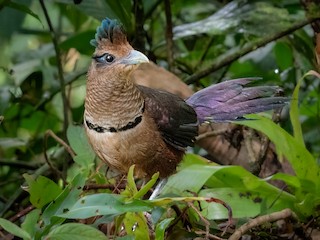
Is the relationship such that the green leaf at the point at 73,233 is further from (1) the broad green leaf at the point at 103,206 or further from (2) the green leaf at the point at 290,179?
(2) the green leaf at the point at 290,179

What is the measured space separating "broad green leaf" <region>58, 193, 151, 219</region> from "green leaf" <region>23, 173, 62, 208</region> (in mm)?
173

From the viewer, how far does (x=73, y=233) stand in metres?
1.23

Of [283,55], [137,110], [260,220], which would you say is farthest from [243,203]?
[283,55]

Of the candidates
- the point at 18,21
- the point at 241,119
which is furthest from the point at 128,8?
the point at 241,119

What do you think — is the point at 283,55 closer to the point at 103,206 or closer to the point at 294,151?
the point at 294,151

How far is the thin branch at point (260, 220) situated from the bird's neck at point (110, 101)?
32 centimetres

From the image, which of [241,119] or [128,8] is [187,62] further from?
[241,119]

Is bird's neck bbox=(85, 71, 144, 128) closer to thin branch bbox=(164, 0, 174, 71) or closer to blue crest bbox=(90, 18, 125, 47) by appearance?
blue crest bbox=(90, 18, 125, 47)

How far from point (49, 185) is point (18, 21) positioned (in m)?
0.96

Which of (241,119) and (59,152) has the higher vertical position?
(241,119)

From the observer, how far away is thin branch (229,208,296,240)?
159 centimetres

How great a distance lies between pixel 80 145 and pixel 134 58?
0.50 metres

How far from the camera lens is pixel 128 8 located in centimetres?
225

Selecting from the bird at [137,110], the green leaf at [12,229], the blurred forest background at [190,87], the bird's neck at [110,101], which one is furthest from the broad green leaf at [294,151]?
the green leaf at [12,229]
